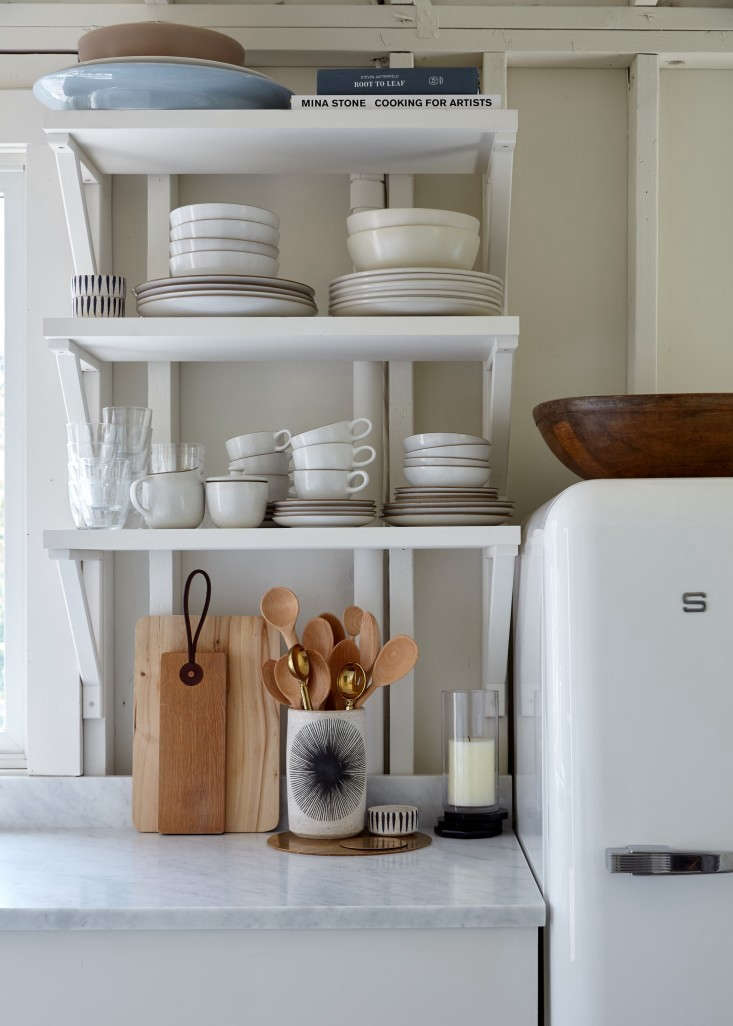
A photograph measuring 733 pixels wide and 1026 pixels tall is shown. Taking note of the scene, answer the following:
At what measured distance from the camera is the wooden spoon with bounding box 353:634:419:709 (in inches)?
69.6

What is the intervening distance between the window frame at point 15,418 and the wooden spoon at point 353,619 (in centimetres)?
59

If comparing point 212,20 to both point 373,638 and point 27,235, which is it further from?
point 373,638

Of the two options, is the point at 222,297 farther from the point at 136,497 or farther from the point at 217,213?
the point at 136,497

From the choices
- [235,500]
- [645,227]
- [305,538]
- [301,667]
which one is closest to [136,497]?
[235,500]

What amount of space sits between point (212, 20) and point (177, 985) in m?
1.52

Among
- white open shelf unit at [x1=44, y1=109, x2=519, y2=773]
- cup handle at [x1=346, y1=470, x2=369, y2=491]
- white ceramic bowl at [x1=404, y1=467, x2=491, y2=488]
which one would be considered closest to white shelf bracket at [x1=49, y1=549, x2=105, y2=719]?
white open shelf unit at [x1=44, y1=109, x2=519, y2=773]

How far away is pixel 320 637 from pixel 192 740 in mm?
266

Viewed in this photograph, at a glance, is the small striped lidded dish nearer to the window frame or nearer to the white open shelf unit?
the white open shelf unit

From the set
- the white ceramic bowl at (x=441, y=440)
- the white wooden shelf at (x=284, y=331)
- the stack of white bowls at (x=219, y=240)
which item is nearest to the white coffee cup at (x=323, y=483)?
the white ceramic bowl at (x=441, y=440)

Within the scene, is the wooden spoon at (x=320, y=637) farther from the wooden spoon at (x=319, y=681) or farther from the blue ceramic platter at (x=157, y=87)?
the blue ceramic platter at (x=157, y=87)

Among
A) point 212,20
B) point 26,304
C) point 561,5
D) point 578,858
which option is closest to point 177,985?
point 578,858

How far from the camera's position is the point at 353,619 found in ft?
6.08

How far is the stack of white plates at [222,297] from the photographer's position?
5.41 feet

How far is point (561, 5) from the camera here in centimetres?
194
